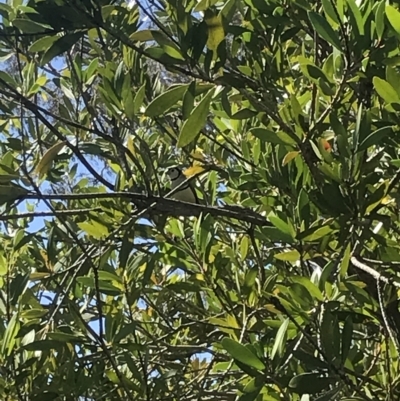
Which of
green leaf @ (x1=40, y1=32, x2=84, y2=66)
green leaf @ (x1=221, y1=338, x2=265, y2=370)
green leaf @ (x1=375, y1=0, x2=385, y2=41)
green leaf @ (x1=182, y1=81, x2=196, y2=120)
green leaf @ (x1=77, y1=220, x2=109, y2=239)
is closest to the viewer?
green leaf @ (x1=221, y1=338, x2=265, y2=370)

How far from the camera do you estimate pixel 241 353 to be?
3.60 feet

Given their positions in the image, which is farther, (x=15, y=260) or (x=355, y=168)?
(x=15, y=260)

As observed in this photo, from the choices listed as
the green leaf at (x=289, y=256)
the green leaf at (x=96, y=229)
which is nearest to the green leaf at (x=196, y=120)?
the green leaf at (x=289, y=256)

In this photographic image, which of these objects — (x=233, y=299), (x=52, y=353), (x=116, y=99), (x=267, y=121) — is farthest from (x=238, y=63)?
(x=52, y=353)

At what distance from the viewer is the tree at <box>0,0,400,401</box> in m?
1.22

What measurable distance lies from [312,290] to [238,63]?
0.76 metres

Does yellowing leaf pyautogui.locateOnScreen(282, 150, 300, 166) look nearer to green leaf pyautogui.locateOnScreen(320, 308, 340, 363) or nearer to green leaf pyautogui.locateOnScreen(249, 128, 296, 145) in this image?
green leaf pyautogui.locateOnScreen(249, 128, 296, 145)

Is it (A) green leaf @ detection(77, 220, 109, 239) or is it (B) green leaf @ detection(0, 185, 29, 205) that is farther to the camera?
(A) green leaf @ detection(77, 220, 109, 239)

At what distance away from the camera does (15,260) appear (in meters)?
1.89

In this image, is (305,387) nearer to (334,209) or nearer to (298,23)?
(334,209)

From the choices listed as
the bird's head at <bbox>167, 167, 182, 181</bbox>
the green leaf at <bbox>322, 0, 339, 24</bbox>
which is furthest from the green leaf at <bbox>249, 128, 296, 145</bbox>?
the bird's head at <bbox>167, 167, 182, 181</bbox>

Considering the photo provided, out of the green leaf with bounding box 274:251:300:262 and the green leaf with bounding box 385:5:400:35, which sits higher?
the green leaf with bounding box 385:5:400:35

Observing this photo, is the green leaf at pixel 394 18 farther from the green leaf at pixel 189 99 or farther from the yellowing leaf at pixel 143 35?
the yellowing leaf at pixel 143 35

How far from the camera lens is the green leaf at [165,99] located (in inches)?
51.7
